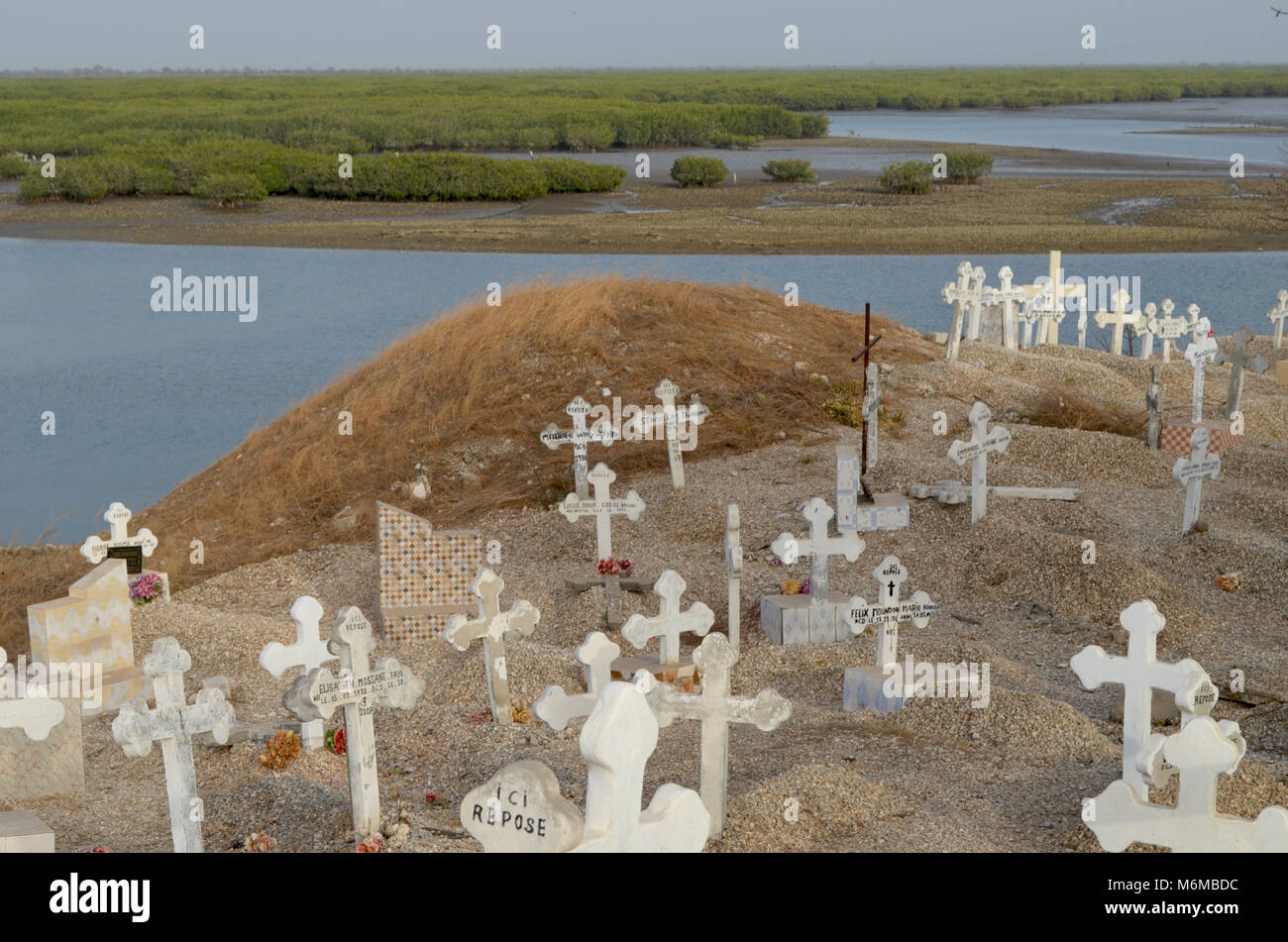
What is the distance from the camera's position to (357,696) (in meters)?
6.39

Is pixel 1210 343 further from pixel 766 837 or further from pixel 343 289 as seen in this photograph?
pixel 343 289

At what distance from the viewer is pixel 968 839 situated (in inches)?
236

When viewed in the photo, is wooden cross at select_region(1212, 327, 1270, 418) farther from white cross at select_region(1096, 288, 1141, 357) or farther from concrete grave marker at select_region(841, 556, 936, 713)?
concrete grave marker at select_region(841, 556, 936, 713)

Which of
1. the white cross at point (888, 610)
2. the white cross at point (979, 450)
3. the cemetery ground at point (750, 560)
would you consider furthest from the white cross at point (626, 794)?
the white cross at point (979, 450)

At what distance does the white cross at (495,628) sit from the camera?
7969 millimetres

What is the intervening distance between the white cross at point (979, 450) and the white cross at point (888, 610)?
139 inches

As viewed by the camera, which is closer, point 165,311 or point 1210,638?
point 1210,638

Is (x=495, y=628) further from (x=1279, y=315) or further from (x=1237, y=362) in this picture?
(x=1279, y=315)

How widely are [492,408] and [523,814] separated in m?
11.1

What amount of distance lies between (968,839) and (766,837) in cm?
84

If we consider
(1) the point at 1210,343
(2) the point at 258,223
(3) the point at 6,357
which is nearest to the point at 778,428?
(1) the point at 1210,343

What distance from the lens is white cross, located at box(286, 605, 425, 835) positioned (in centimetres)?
618

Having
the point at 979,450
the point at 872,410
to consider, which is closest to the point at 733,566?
the point at 979,450

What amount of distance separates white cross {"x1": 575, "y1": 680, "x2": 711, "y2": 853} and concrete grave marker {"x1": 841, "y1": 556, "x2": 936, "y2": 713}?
3673 mm
